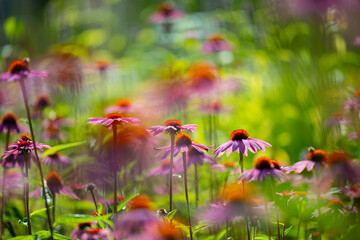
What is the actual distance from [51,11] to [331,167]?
345 cm

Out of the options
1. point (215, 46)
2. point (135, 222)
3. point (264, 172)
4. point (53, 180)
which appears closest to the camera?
point (135, 222)

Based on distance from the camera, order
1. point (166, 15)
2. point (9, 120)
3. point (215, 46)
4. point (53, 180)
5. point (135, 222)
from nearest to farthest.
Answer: point (135, 222) → point (53, 180) → point (9, 120) → point (215, 46) → point (166, 15)

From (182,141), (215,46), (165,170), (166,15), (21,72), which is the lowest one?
(165,170)

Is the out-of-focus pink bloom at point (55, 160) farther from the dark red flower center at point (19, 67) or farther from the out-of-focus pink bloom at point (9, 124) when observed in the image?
the dark red flower center at point (19, 67)

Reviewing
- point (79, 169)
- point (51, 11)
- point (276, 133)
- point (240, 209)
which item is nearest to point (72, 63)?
point (79, 169)

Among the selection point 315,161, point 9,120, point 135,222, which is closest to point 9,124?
point 9,120

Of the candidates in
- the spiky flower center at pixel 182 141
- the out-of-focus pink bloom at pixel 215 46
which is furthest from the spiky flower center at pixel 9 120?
the out-of-focus pink bloom at pixel 215 46

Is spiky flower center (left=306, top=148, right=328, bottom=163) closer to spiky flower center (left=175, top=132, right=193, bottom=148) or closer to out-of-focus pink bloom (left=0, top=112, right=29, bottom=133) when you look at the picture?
spiky flower center (left=175, top=132, right=193, bottom=148)

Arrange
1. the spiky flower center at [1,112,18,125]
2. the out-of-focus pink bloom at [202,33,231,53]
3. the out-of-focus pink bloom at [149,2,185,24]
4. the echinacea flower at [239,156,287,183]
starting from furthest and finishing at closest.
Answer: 1. the out-of-focus pink bloom at [149,2,185,24]
2. the out-of-focus pink bloom at [202,33,231,53]
3. the spiky flower center at [1,112,18,125]
4. the echinacea flower at [239,156,287,183]

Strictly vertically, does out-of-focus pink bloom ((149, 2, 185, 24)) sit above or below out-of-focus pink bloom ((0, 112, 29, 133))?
above

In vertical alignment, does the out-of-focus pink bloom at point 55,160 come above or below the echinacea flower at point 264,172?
below

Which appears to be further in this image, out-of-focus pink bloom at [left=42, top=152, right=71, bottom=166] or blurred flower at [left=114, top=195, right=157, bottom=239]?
out-of-focus pink bloom at [left=42, top=152, right=71, bottom=166]

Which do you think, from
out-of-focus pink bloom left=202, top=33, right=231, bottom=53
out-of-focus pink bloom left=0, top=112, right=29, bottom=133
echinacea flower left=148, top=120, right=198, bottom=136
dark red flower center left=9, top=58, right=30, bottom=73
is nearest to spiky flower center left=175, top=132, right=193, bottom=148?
echinacea flower left=148, top=120, right=198, bottom=136

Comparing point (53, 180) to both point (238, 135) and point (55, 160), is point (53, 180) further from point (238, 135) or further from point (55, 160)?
point (238, 135)
